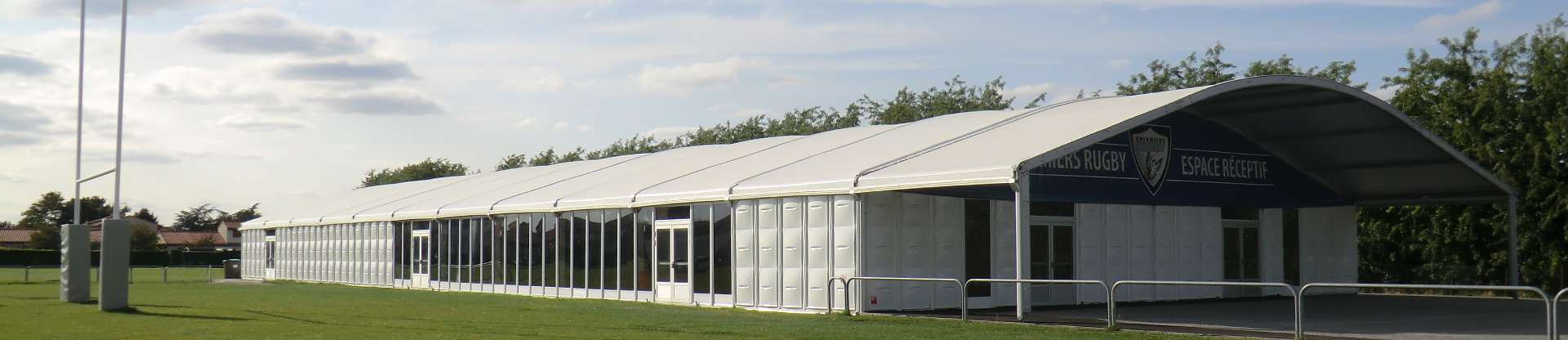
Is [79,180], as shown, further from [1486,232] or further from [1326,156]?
[1486,232]

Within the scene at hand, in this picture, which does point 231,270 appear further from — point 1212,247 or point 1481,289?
point 1481,289

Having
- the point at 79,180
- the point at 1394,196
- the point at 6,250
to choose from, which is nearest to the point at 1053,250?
the point at 1394,196

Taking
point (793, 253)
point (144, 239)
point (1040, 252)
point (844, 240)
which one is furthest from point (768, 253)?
point (144, 239)

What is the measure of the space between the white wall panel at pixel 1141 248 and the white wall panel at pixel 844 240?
7.13 m

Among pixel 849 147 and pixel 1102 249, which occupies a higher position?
pixel 849 147

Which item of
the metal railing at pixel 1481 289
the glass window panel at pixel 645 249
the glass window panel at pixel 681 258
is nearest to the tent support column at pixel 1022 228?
the metal railing at pixel 1481 289

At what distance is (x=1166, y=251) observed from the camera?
2700 centimetres

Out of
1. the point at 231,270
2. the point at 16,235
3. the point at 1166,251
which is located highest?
the point at 16,235

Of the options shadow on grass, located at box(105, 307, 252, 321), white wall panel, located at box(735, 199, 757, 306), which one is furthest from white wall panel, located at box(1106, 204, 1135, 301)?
shadow on grass, located at box(105, 307, 252, 321)

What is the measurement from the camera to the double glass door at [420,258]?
36844 mm

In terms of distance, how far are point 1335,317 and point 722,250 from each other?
9806mm

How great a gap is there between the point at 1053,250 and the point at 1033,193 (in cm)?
317

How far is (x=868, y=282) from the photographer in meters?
21.4

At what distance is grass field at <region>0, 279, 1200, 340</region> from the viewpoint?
16844 mm
